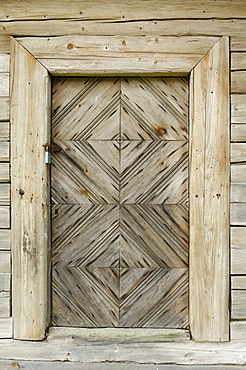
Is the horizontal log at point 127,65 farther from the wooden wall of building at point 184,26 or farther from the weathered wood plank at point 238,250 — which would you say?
the weathered wood plank at point 238,250

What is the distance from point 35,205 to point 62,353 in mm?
1070

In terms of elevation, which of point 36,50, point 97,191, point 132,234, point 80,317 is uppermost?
point 36,50

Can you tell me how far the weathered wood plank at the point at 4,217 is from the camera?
6.88 ft

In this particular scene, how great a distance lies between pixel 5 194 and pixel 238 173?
164 cm

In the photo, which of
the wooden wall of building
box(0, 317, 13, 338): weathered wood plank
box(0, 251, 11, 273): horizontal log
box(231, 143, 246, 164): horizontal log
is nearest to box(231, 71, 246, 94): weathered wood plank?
the wooden wall of building

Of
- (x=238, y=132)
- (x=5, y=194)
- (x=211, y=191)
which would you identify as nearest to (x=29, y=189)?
(x=5, y=194)

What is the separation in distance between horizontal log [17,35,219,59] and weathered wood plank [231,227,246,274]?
125cm

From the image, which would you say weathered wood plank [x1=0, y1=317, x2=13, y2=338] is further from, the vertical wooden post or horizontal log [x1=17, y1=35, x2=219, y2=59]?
horizontal log [x1=17, y1=35, x2=219, y2=59]

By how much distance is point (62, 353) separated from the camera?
6.88ft

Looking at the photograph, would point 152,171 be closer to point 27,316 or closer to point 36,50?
point 36,50

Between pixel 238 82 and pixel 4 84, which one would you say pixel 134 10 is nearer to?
pixel 238 82

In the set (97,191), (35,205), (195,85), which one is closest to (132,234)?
(97,191)

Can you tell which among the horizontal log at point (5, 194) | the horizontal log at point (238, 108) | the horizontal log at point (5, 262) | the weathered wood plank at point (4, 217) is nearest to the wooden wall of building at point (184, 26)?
the horizontal log at point (238, 108)

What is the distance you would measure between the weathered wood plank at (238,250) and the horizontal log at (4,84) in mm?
1860
